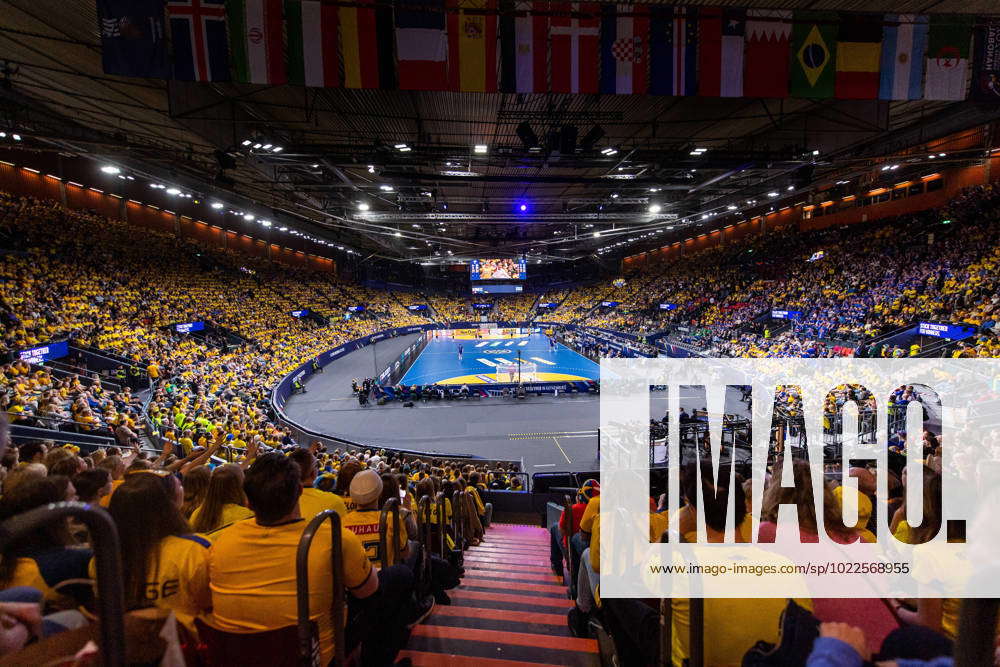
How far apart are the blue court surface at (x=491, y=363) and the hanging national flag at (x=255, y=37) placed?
18825 mm

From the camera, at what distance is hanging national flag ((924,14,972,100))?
7711 mm

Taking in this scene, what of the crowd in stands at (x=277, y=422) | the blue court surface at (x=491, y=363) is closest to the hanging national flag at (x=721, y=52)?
the crowd in stands at (x=277, y=422)

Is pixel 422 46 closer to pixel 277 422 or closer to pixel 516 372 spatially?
pixel 277 422

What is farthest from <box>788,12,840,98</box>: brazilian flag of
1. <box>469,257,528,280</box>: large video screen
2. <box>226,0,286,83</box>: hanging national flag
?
<box>469,257,528,280</box>: large video screen

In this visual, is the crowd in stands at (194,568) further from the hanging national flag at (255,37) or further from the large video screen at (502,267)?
the large video screen at (502,267)

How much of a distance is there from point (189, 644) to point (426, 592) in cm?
228

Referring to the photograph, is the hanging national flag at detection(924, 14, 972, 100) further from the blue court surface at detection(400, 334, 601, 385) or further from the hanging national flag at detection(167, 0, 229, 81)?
the blue court surface at detection(400, 334, 601, 385)

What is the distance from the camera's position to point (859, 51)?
7.74 m

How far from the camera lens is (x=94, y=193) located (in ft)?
90.1

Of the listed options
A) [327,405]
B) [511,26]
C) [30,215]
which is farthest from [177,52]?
[30,215]

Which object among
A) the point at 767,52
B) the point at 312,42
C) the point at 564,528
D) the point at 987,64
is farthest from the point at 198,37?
the point at 987,64

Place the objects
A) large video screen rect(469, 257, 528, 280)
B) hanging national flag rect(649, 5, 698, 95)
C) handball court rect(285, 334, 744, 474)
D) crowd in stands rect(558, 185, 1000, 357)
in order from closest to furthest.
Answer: hanging national flag rect(649, 5, 698, 95) → handball court rect(285, 334, 744, 474) → crowd in stands rect(558, 185, 1000, 357) → large video screen rect(469, 257, 528, 280)

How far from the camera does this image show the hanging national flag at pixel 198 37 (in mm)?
6777

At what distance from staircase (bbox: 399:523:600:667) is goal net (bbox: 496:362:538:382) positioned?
63.0ft
